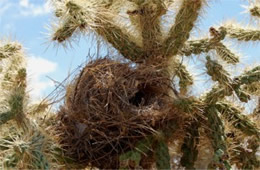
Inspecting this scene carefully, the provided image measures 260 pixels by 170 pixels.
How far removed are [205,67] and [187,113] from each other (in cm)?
31

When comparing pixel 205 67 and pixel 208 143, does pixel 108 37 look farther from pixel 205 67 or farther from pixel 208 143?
pixel 208 143

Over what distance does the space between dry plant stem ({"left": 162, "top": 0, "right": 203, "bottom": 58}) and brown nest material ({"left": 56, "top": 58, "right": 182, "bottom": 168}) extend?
0.18 metres

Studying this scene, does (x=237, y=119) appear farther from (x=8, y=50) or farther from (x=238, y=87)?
(x=8, y=50)

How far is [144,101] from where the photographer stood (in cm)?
352

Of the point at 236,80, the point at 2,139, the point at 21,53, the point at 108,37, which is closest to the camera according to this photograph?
the point at 2,139

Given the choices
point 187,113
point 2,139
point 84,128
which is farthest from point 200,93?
point 2,139

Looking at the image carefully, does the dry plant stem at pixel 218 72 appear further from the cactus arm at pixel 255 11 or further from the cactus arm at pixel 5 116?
the cactus arm at pixel 5 116

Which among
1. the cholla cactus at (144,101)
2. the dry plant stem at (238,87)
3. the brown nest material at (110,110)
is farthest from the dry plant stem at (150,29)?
the dry plant stem at (238,87)

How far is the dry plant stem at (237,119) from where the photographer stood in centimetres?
345

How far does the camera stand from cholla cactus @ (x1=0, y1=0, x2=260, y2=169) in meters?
3.24

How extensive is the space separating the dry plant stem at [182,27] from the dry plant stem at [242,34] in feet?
1.32

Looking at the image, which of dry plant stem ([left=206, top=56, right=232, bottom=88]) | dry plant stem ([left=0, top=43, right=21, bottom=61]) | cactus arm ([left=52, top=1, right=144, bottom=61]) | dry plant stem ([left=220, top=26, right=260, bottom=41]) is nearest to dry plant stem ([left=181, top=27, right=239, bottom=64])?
dry plant stem ([left=220, top=26, right=260, bottom=41])

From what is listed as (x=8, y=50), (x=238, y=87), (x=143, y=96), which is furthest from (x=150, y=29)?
(x=8, y=50)

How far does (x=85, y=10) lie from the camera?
10.6ft
